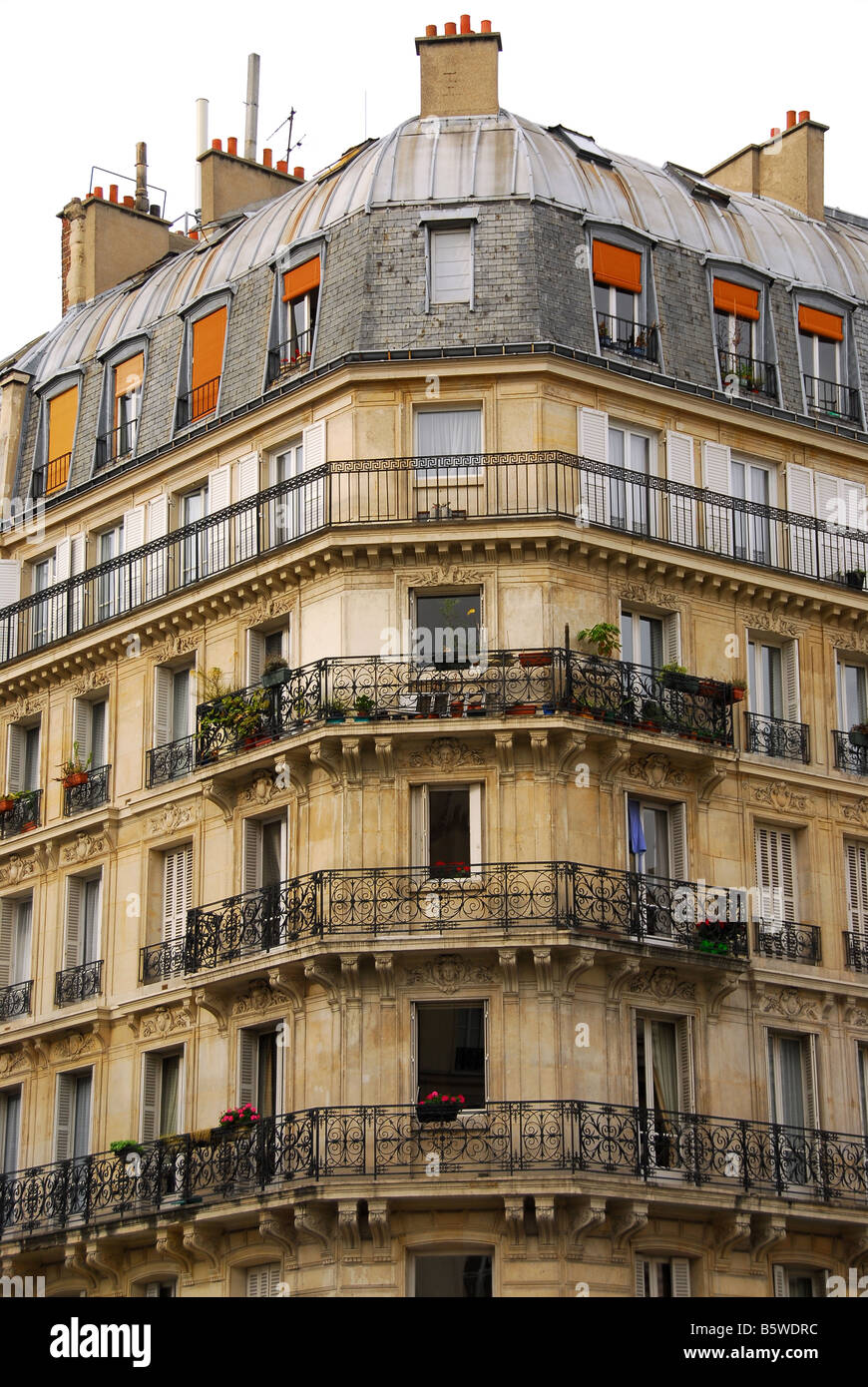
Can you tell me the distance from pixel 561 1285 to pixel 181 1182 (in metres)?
6.06

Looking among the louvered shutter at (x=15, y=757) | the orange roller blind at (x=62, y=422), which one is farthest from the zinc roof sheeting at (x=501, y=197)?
the louvered shutter at (x=15, y=757)

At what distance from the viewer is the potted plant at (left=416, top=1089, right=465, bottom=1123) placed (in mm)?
36062

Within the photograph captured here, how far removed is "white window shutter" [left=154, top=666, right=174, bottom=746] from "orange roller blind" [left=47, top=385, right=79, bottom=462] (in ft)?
18.6

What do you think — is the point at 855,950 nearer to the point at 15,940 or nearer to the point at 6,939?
the point at 15,940

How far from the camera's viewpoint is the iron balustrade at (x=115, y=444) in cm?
4491

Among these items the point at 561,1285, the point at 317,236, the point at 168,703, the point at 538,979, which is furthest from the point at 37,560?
the point at 561,1285

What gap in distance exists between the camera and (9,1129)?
42906 millimetres

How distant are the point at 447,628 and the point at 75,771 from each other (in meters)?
7.75

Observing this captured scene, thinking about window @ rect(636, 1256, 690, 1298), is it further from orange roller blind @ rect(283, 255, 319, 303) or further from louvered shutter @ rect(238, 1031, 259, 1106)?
orange roller blind @ rect(283, 255, 319, 303)

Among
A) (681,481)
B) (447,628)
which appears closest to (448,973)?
(447,628)

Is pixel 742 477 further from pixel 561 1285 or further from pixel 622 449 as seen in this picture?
pixel 561 1285

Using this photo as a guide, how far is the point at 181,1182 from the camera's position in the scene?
3828 centimetres

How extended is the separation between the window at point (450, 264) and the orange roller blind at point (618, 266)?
201cm

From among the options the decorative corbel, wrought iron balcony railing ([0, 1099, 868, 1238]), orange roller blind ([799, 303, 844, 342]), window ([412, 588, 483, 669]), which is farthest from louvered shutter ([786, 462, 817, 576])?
the decorative corbel
